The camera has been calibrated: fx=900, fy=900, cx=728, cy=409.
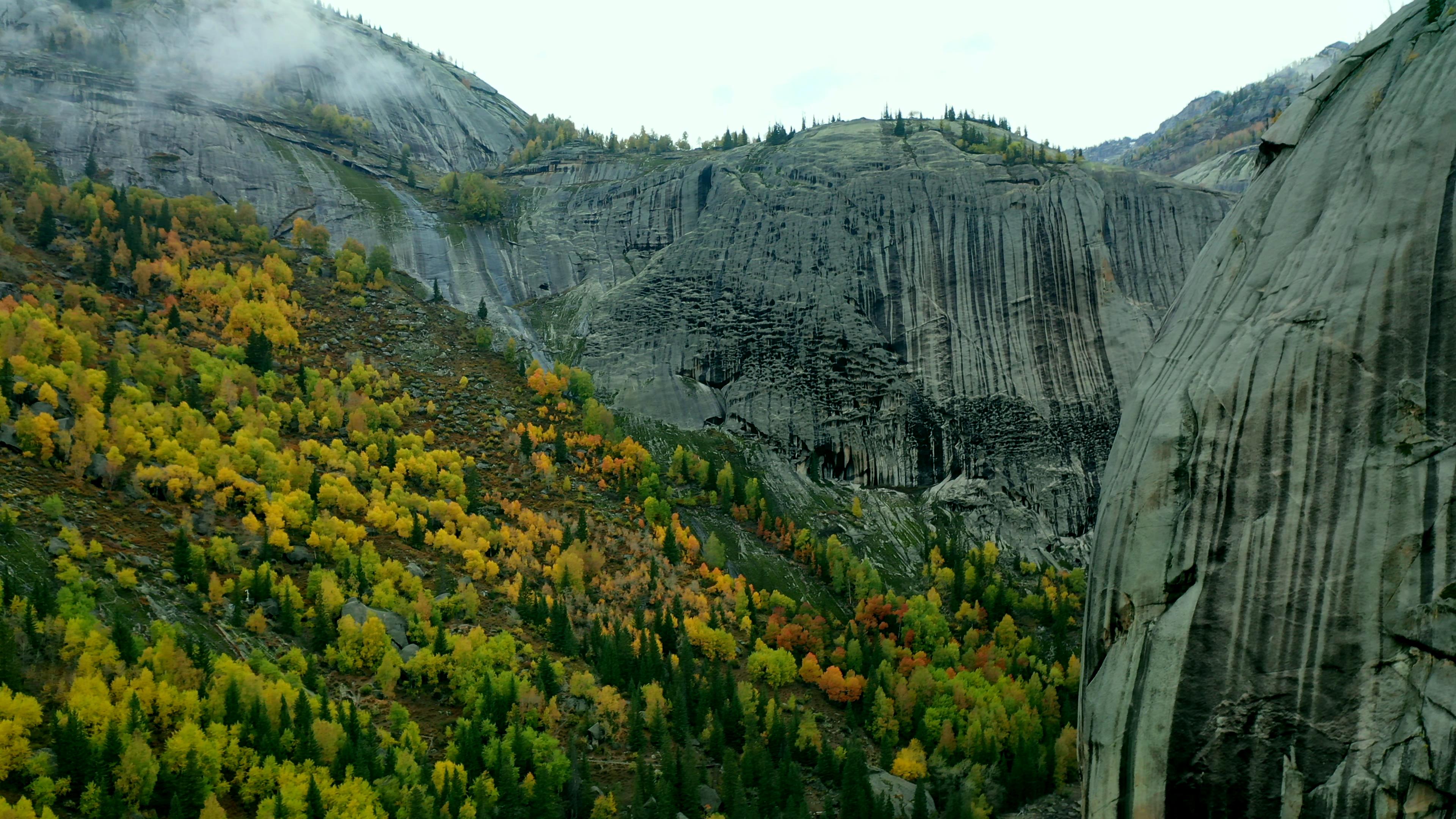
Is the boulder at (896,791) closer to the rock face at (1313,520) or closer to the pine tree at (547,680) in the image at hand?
the pine tree at (547,680)

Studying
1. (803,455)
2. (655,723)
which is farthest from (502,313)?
(655,723)

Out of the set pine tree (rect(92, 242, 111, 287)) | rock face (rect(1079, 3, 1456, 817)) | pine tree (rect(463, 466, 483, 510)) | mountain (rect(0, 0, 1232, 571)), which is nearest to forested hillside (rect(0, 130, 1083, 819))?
pine tree (rect(463, 466, 483, 510))

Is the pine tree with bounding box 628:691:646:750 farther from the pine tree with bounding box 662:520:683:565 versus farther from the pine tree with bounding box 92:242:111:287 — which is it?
the pine tree with bounding box 92:242:111:287

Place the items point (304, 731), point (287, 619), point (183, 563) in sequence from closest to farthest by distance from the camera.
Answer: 1. point (304, 731)
2. point (183, 563)
3. point (287, 619)

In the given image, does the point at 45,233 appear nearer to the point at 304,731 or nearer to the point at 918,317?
the point at 304,731

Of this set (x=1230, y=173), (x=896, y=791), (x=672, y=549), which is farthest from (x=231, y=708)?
(x=1230, y=173)

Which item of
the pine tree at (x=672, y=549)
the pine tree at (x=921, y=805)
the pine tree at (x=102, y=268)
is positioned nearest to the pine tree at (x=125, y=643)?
the pine tree at (x=672, y=549)
